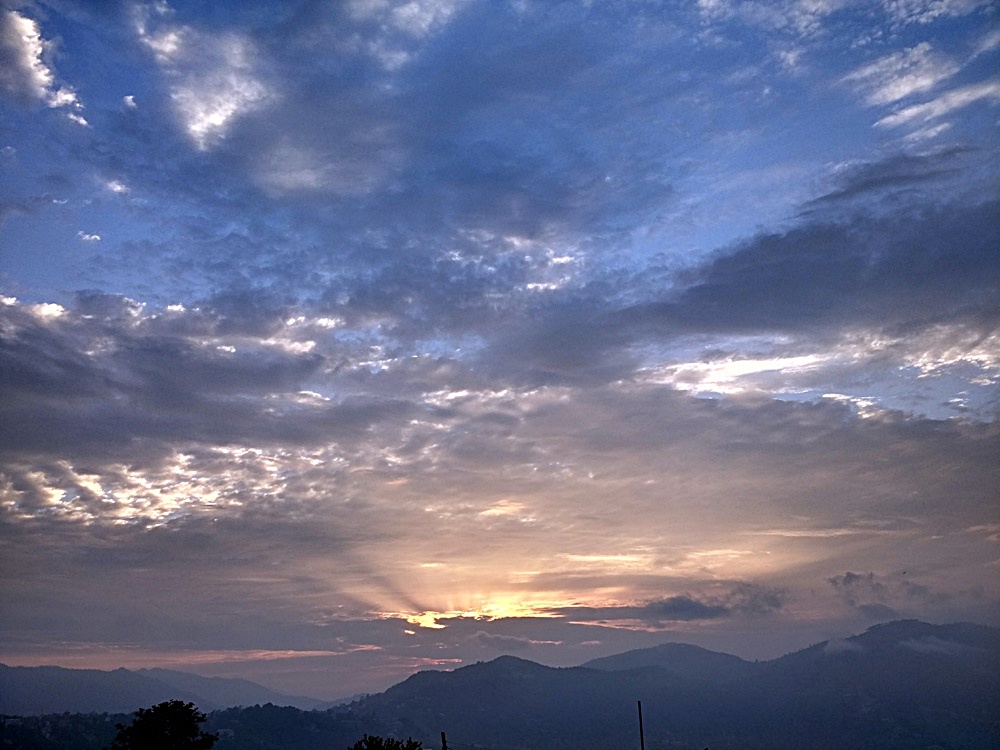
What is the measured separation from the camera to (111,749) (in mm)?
74812

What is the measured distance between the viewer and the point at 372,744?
65438 millimetres

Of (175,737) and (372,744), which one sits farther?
(175,737)

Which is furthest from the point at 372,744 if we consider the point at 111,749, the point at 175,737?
the point at 111,749

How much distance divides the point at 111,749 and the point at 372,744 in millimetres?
27512

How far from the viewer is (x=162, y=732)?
75.2 m

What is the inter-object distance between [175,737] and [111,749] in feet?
19.2

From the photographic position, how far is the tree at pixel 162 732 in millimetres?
74375

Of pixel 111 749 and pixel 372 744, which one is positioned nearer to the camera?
pixel 372 744

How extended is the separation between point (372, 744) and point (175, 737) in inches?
876

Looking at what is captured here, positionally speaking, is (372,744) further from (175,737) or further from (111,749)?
(111,749)

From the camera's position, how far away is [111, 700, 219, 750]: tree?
7438 centimetres
